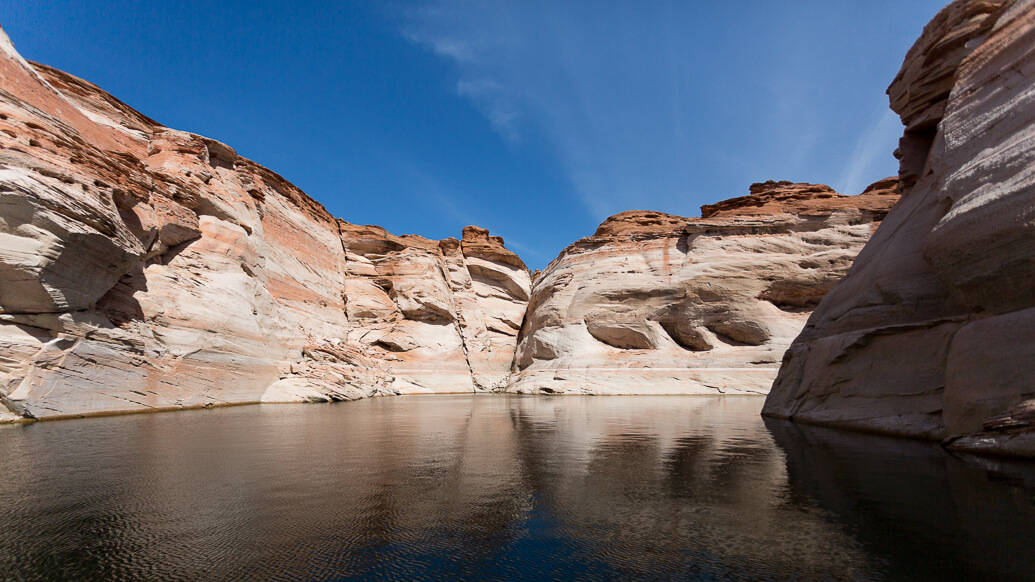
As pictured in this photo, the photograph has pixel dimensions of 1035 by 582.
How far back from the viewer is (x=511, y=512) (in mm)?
4059

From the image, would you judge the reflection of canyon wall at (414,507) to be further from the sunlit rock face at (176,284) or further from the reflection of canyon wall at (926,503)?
the sunlit rock face at (176,284)

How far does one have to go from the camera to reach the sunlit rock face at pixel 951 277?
616 cm

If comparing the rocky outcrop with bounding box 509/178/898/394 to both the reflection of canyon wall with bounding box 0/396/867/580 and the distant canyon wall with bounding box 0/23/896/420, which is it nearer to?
the distant canyon wall with bounding box 0/23/896/420

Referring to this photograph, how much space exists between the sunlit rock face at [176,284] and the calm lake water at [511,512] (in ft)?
18.9

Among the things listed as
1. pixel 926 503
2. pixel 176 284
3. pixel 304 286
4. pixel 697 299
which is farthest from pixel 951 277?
pixel 304 286

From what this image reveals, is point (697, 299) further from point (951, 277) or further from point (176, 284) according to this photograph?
point (176, 284)

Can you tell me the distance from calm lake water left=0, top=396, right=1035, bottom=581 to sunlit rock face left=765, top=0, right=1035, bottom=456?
1.03m

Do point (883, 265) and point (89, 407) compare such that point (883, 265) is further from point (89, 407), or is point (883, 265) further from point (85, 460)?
point (89, 407)

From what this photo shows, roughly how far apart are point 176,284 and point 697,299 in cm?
2677

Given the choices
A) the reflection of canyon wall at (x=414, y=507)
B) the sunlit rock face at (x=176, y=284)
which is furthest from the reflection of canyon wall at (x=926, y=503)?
the sunlit rock face at (x=176, y=284)

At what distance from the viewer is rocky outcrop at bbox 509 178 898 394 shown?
86.7 ft

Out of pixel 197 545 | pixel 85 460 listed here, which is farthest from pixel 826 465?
pixel 85 460

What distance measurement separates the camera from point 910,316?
898cm

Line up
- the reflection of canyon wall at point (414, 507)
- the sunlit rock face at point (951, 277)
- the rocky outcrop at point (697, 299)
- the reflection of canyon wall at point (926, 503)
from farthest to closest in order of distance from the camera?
the rocky outcrop at point (697, 299) → the sunlit rock face at point (951, 277) → the reflection of canyon wall at point (414, 507) → the reflection of canyon wall at point (926, 503)
